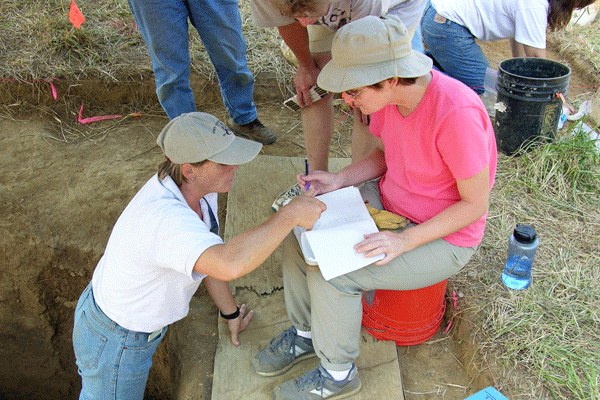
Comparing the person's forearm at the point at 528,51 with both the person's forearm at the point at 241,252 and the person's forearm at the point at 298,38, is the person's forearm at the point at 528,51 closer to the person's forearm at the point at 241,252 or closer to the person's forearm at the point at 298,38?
the person's forearm at the point at 298,38

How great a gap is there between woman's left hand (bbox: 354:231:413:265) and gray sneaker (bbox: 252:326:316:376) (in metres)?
0.70

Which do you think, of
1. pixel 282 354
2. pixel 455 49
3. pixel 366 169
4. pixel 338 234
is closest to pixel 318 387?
pixel 282 354

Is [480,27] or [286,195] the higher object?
[480,27]

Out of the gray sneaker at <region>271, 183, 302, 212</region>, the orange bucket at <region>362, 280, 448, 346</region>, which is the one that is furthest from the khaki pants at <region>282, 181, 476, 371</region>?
the gray sneaker at <region>271, 183, 302, 212</region>

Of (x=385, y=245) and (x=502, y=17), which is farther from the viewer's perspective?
(x=502, y=17)

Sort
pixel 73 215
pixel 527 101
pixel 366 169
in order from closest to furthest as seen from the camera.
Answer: pixel 366 169 < pixel 73 215 < pixel 527 101

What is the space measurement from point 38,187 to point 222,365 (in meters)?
2.18

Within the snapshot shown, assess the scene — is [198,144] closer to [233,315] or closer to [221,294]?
[221,294]

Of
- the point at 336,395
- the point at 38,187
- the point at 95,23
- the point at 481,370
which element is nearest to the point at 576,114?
the point at 481,370

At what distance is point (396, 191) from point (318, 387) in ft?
3.16

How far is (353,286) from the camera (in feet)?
6.63

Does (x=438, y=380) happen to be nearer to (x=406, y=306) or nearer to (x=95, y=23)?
(x=406, y=306)

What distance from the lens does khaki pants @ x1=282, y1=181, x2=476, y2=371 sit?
2.01 m

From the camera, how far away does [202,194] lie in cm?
212
